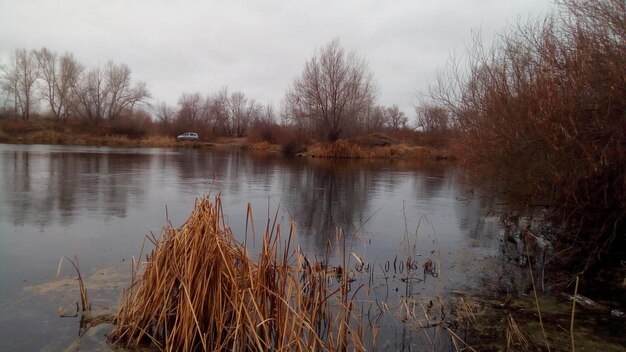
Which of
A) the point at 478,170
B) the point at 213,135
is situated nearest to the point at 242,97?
the point at 213,135

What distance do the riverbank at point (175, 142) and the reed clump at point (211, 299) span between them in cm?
3351

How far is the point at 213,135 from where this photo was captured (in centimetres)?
6644

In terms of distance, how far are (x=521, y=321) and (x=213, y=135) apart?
2548 inches

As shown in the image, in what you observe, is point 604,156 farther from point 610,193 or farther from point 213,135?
point 213,135

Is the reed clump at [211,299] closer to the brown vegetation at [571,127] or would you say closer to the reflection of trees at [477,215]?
the brown vegetation at [571,127]

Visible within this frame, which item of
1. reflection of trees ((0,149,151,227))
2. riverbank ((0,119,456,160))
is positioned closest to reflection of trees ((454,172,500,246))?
reflection of trees ((0,149,151,227))

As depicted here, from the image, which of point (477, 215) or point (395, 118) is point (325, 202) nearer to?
point (477, 215)

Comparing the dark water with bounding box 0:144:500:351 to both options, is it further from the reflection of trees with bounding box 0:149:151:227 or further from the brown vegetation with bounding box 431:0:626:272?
the brown vegetation with bounding box 431:0:626:272

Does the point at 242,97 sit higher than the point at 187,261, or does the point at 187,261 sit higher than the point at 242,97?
the point at 242,97

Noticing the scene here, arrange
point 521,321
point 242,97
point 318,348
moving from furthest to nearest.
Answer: point 242,97 < point 521,321 < point 318,348

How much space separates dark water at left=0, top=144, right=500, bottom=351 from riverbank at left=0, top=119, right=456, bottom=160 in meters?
22.7

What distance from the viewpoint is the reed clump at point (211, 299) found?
12.1 feet

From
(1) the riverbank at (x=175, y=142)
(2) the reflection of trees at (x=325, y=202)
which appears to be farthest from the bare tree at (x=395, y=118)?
(2) the reflection of trees at (x=325, y=202)

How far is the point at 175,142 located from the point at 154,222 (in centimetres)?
5147
